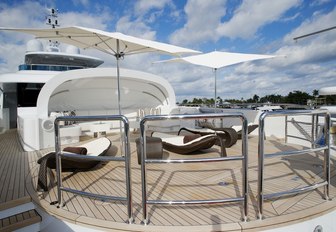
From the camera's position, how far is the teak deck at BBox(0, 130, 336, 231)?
6.73ft

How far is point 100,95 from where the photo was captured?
1023 centimetres

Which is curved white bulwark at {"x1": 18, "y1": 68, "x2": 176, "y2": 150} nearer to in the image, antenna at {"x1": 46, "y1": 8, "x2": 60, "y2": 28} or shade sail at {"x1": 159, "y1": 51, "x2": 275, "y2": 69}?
shade sail at {"x1": 159, "y1": 51, "x2": 275, "y2": 69}

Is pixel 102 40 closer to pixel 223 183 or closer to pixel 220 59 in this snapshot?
pixel 220 59

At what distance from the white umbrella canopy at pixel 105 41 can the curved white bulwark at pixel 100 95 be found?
6.92 feet

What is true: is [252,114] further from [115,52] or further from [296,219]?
[296,219]

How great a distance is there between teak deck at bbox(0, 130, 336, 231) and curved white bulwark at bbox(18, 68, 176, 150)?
304 cm

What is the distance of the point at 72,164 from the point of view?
3412 millimetres

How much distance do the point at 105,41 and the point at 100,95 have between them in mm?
5602

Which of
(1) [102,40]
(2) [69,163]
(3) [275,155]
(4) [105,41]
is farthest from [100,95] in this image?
(3) [275,155]

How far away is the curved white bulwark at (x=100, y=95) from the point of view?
272 inches

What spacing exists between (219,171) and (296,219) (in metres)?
1.54

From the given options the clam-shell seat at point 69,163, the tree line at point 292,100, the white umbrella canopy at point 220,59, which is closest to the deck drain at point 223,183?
the clam-shell seat at point 69,163

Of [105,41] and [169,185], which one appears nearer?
[169,185]

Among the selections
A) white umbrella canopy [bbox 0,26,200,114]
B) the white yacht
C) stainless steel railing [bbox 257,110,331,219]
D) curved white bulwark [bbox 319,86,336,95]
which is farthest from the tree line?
stainless steel railing [bbox 257,110,331,219]
